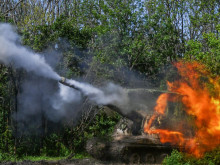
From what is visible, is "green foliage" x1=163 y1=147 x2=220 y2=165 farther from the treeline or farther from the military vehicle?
the treeline

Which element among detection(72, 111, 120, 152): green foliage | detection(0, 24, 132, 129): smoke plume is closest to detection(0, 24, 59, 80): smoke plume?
detection(0, 24, 132, 129): smoke plume

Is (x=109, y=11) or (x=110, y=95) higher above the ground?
(x=109, y=11)

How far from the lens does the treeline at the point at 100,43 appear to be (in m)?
20.9

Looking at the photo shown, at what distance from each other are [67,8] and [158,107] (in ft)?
62.1

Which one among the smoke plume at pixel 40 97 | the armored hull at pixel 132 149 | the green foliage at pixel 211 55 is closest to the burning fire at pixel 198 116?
the armored hull at pixel 132 149

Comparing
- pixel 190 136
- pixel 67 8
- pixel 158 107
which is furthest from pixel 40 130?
pixel 67 8

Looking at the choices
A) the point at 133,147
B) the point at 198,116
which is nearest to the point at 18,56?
the point at 133,147

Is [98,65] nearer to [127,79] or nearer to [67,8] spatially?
[127,79]

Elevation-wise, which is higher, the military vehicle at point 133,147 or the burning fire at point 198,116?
the burning fire at point 198,116

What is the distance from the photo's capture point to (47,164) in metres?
16.2

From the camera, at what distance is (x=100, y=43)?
26.9 metres

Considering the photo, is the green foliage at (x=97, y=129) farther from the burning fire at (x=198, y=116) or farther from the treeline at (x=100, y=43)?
the burning fire at (x=198, y=116)

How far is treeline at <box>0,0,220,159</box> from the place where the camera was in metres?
20.9

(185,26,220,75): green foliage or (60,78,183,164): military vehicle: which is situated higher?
(185,26,220,75): green foliage
